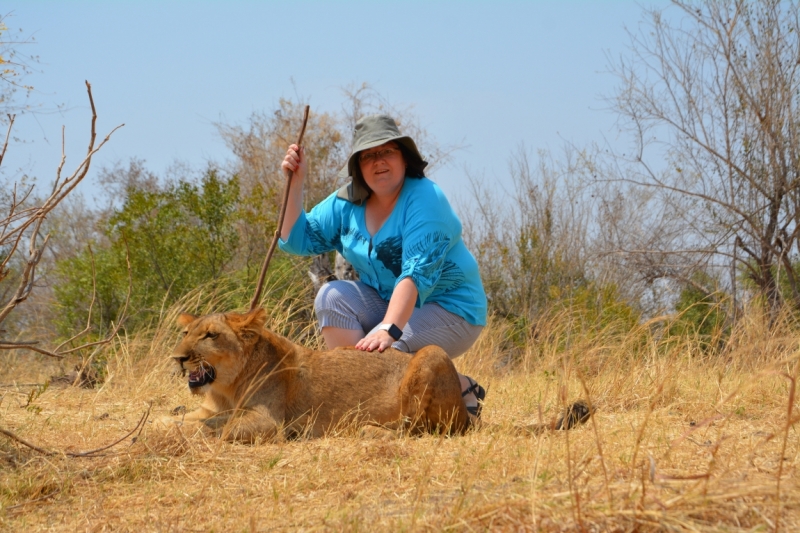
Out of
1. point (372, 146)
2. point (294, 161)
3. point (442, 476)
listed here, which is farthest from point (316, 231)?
point (442, 476)

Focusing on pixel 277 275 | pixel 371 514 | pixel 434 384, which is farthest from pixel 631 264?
pixel 371 514

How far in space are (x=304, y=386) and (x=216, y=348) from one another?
1.98 ft

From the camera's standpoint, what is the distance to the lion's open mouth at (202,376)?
16.7 feet

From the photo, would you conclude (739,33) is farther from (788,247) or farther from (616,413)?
(616,413)

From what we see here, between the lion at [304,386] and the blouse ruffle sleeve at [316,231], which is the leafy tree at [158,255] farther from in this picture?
the lion at [304,386]

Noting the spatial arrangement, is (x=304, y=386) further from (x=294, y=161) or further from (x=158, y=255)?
(x=158, y=255)

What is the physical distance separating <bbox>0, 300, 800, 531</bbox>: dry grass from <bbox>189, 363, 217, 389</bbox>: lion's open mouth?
0.49 metres

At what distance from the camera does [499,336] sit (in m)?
10.6

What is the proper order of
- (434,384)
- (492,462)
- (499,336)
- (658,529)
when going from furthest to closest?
(499,336) < (434,384) < (492,462) < (658,529)

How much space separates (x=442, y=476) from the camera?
3.87 meters

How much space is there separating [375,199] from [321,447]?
216cm

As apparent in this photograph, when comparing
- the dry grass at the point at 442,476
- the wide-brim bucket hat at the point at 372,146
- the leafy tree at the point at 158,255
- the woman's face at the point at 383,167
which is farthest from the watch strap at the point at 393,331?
the leafy tree at the point at 158,255

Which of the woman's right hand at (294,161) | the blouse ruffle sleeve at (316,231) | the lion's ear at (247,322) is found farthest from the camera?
the blouse ruffle sleeve at (316,231)

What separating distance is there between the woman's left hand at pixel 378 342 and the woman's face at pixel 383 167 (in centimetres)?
111
